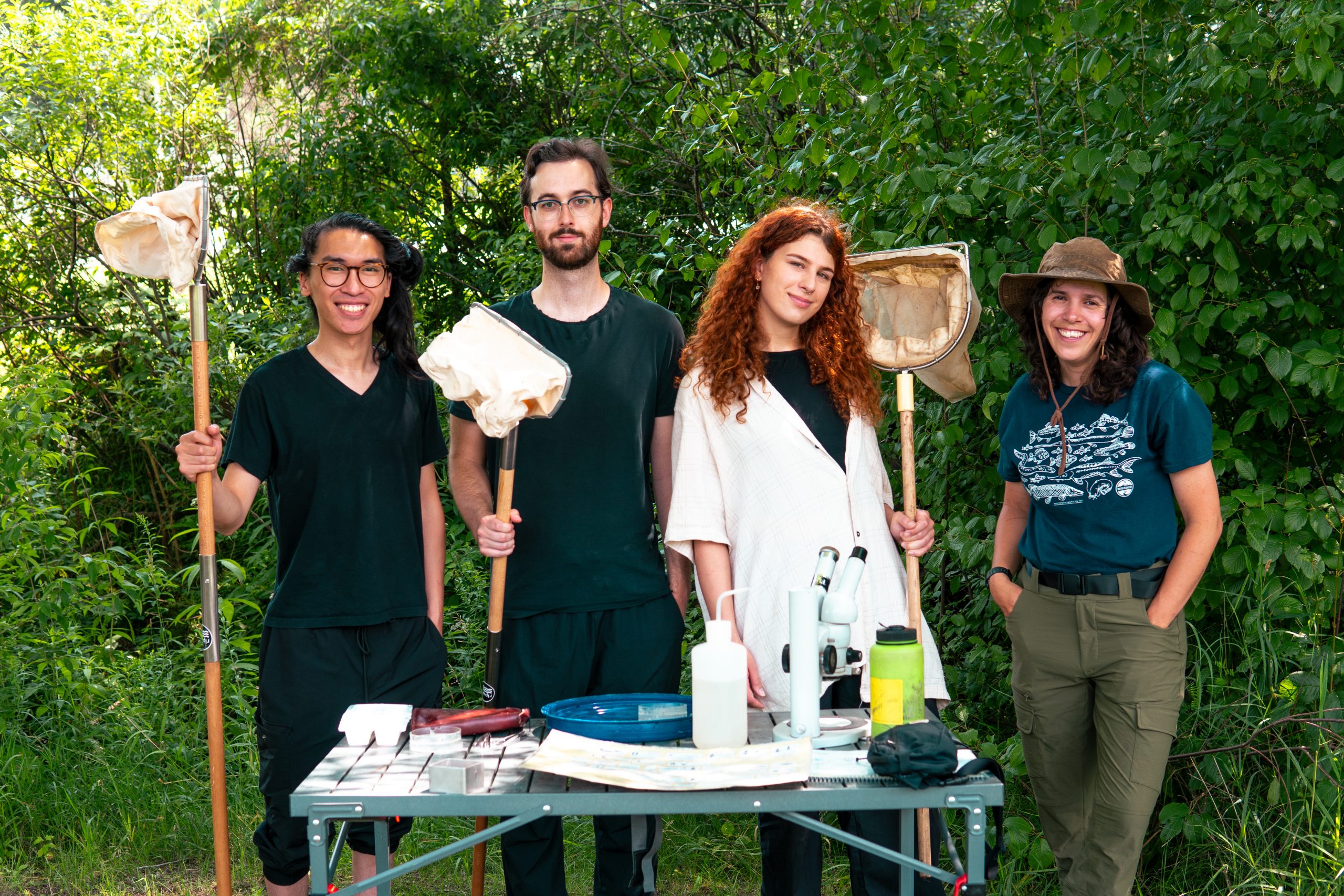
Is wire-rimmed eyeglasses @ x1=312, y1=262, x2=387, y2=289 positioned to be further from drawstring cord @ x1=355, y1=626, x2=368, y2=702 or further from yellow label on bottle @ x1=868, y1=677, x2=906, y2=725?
yellow label on bottle @ x1=868, y1=677, x2=906, y2=725

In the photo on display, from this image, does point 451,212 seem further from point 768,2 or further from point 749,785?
point 749,785

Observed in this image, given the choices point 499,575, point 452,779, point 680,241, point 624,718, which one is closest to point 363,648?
point 499,575

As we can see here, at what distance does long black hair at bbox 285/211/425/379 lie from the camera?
3156mm

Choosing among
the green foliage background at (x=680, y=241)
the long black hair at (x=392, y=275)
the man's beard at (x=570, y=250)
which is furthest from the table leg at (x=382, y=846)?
the green foliage background at (x=680, y=241)

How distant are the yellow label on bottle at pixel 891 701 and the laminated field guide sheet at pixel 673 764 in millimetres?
164

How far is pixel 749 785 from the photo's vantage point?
2.13 metres

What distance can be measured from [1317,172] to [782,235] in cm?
204

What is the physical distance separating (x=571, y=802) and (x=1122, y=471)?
1748mm

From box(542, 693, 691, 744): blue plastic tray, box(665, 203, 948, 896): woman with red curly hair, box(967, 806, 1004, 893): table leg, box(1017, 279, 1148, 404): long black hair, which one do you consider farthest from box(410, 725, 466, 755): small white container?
box(1017, 279, 1148, 404): long black hair

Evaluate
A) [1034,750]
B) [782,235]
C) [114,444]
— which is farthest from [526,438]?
A: [114,444]

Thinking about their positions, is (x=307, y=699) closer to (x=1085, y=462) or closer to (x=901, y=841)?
(x=901, y=841)

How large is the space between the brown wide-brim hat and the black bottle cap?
1310 mm

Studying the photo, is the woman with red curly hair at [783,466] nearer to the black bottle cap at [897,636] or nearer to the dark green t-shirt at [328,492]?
the black bottle cap at [897,636]

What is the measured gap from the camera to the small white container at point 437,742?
244 cm
